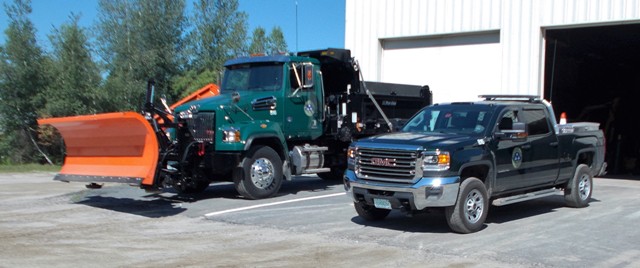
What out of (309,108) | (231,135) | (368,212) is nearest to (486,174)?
(368,212)

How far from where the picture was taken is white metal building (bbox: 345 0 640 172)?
16750 millimetres

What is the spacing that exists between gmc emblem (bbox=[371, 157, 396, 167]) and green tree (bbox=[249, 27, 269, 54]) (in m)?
27.5

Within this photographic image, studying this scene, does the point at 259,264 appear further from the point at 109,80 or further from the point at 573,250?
the point at 109,80

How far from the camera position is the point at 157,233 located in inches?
365

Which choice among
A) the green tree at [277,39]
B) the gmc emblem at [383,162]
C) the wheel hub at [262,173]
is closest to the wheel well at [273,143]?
the wheel hub at [262,173]

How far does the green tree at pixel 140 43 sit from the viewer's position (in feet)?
95.2

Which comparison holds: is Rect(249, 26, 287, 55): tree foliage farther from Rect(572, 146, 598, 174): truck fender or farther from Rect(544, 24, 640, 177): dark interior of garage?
Rect(572, 146, 598, 174): truck fender

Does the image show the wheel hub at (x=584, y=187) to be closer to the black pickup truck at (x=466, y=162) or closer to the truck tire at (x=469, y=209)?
the black pickup truck at (x=466, y=162)

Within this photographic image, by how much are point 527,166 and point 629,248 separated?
213cm

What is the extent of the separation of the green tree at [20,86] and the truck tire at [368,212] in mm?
20867

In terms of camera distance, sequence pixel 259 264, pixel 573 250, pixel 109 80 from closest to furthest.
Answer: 1. pixel 259 264
2. pixel 573 250
3. pixel 109 80

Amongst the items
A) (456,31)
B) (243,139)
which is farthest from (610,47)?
(243,139)

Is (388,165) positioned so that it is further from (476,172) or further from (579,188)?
(579,188)

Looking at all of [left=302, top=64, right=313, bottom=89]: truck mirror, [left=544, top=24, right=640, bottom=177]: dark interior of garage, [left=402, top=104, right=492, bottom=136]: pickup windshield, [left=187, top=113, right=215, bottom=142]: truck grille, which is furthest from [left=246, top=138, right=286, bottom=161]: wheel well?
[left=544, top=24, right=640, bottom=177]: dark interior of garage
